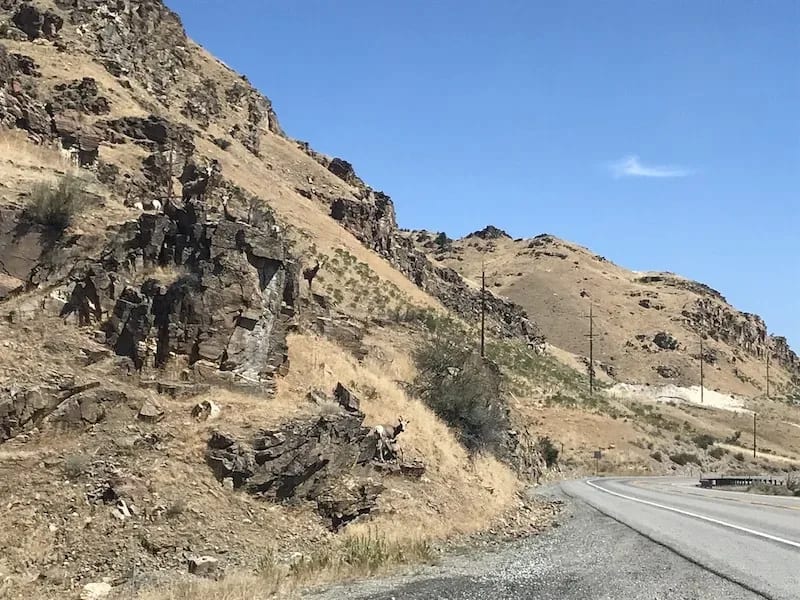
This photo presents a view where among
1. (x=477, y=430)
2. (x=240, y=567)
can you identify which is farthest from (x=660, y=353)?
(x=240, y=567)

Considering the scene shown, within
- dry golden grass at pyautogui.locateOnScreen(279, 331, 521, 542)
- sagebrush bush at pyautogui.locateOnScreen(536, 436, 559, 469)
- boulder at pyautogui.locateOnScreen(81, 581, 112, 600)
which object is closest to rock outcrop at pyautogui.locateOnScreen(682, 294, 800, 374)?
sagebrush bush at pyautogui.locateOnScreen(536, 436, 559, 469)

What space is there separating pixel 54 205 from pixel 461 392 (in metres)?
15.9

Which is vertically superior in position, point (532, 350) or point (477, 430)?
point (532, 350)

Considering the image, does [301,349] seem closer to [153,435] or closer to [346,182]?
[153,435]

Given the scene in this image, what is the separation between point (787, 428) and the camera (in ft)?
283

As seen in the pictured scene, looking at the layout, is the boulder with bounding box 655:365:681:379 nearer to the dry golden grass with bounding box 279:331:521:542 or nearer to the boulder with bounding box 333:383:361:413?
the dry golden grass with bounding box 279:331:521:542

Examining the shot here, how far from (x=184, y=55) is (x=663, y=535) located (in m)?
72.5

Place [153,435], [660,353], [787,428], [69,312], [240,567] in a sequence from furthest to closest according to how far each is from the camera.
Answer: [660,353] → [787,428] → [69,312] → [153,435] → [240,567]

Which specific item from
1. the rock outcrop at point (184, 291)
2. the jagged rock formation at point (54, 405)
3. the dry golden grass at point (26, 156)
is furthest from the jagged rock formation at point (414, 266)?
the jagged rock formation at point (54, 405)

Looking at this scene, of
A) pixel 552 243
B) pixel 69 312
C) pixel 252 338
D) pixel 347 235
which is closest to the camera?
pixel 69 312

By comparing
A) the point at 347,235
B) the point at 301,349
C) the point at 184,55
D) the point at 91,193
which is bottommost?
the point at 301,349

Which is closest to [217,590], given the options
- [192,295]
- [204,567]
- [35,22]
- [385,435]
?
[204,567]

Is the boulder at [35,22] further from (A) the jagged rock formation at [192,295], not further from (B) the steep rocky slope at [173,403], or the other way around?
(A) the jagged rock formation at [192,295]

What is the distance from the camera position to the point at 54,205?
19906mm
